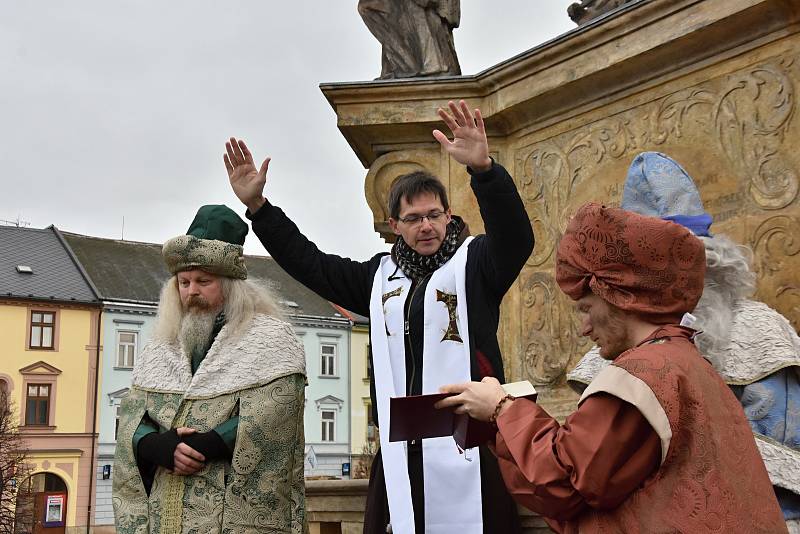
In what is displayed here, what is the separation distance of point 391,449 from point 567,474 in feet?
4.39

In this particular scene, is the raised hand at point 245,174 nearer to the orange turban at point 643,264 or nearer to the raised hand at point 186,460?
the raised hand at point 186,460

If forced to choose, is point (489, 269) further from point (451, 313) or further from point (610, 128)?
point (610, 128)

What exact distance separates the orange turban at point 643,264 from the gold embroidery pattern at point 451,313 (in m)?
1.17

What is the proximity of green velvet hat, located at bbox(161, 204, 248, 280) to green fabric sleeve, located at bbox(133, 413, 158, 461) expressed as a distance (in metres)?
0.64

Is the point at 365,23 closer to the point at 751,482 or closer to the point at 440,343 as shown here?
the point at 440,343

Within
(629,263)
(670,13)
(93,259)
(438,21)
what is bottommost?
(629,263)

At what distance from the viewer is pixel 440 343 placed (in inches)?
132

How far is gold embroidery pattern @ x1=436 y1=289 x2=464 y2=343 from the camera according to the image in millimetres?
3344

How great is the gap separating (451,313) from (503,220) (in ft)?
1.24

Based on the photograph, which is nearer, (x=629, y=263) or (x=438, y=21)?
(x=629, y=263)

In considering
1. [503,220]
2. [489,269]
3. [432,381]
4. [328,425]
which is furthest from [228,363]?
[328,425]

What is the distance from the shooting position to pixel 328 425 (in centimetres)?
4809

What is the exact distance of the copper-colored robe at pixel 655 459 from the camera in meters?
1.93

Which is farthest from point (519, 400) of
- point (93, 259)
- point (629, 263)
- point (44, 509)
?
point (93, 259)
